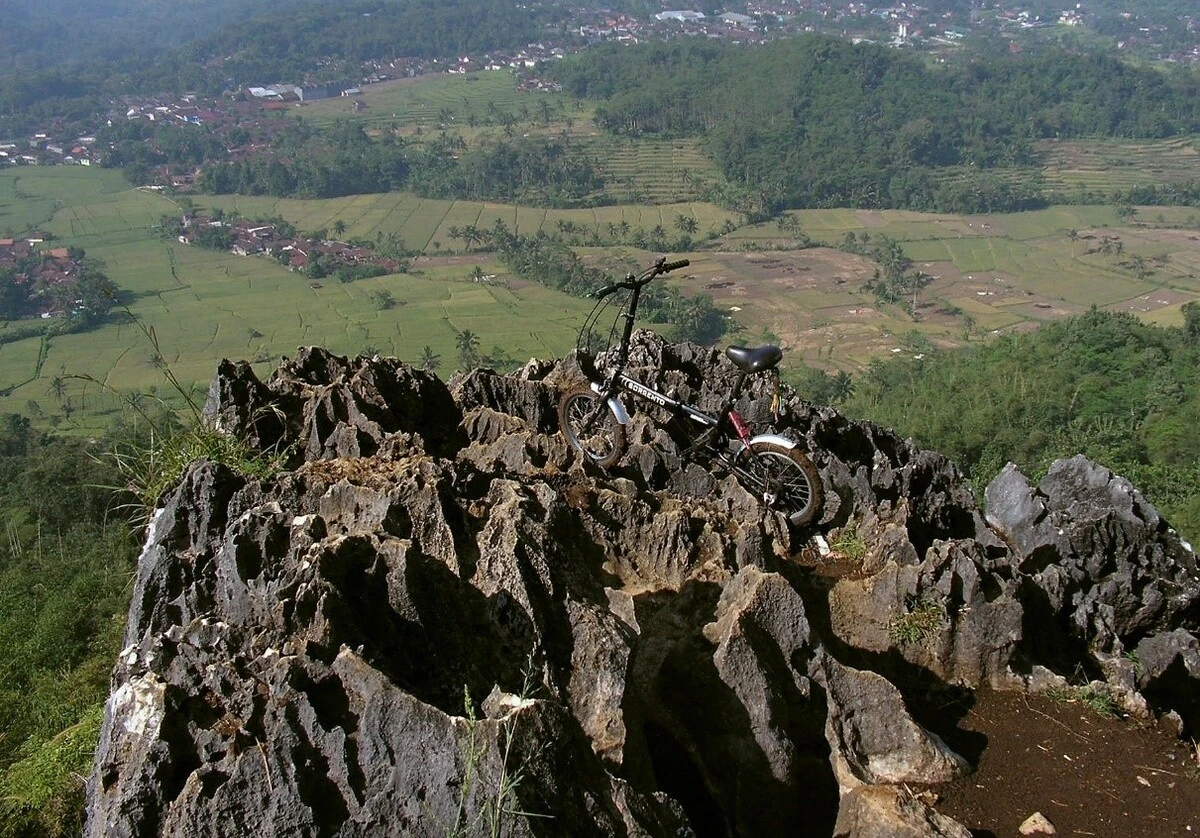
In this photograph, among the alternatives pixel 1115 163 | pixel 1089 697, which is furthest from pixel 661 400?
pixel 1115 163

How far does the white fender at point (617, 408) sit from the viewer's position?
828cm

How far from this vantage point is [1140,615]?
22.3 feet

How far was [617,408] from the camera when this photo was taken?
832cm

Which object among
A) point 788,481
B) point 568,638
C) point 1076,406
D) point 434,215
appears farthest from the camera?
point 434,215

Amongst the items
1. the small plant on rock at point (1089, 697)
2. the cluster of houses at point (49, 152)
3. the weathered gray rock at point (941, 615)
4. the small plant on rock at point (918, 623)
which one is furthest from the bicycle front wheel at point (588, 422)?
the cluster of houses at point (49, 152)

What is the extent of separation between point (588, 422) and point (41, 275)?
2803 inches

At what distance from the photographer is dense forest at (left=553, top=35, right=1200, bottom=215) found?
9512 centimetres

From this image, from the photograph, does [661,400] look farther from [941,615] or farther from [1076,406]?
[1076,406]

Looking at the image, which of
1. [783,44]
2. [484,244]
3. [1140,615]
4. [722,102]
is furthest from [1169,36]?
[1140,615]

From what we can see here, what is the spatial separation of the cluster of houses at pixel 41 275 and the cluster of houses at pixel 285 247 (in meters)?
10.8

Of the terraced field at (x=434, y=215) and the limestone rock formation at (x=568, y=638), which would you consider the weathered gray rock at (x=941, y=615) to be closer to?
the limestone rock formation at (x=568, y=638)

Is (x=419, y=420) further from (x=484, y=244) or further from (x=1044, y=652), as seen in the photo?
(x=484, y=244)

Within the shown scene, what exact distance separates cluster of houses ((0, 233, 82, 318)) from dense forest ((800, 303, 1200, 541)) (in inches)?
2060

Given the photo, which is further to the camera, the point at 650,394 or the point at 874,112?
the point at 874,112
